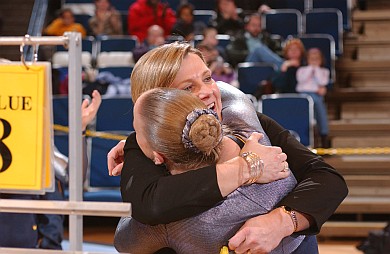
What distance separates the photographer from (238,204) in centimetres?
203

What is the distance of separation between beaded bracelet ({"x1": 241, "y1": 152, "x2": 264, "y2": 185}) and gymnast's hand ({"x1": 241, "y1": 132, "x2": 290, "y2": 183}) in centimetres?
2

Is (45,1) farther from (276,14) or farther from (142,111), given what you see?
(142,111)

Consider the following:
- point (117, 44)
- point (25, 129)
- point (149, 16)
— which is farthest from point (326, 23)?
point (25, 129)

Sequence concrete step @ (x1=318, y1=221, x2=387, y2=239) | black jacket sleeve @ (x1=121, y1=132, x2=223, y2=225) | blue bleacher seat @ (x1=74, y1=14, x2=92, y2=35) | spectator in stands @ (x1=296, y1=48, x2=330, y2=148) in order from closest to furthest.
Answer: black jacket sleeve @ (x1=121, y1=132, x2=223, y2=225) → concrete step @ (x1=318, y1=221, x2=387, y2=239) → spectator in stands @ (x1=296, y1=48, x2=330, y2=148) → blue bleacher seat @ (x1=74, y1=14, x2=92, y2=35)

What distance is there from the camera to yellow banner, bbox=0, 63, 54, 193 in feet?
6.28

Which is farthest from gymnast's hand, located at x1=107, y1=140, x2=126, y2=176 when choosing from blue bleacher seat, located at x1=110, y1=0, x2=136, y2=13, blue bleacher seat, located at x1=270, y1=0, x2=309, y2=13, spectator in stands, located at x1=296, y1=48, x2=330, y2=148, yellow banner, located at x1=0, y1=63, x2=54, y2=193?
blue bleacher seat, located at x1=110, y1=0, x2=136, y2=13

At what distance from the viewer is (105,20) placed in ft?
32.6

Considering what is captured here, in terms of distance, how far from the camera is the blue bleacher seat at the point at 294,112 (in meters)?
7.57

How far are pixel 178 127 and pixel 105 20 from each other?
8.16m

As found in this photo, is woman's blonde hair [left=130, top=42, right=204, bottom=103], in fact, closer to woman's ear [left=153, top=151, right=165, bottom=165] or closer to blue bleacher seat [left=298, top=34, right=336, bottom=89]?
woman's ear [left=153, top=151, right=165, bottom=165]

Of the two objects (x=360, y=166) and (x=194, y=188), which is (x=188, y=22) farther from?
(x=194, y=188)

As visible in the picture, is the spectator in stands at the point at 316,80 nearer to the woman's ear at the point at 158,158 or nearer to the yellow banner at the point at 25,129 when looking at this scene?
the woman's ear at the point at 158,158

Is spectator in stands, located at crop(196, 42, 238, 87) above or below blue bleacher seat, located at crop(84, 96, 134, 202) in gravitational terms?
above

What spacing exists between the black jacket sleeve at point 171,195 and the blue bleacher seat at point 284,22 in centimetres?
776
